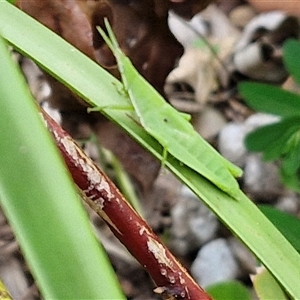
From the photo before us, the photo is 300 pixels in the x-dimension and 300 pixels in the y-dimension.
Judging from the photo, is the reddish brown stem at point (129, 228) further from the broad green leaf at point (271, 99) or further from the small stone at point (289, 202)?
the small stone at point (289, 202)

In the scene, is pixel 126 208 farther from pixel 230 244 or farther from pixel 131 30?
pixel 230 244

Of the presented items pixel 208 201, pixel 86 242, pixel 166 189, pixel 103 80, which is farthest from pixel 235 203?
pixel 166 189

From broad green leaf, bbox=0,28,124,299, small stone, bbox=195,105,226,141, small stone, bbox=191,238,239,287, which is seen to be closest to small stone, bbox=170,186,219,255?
small stone, bbox=191,238,239,287

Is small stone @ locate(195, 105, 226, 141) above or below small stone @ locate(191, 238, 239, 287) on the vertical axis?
above

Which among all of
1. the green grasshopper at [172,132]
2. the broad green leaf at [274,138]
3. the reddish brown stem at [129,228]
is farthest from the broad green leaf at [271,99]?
the reddish brown stem at [129,228]

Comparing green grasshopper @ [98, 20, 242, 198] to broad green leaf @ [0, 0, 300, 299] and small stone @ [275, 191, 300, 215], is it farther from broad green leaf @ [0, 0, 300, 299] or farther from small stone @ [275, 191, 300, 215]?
small stone @ [275, 191, 300, 215]

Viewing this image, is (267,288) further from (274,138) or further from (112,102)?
(274,138)
